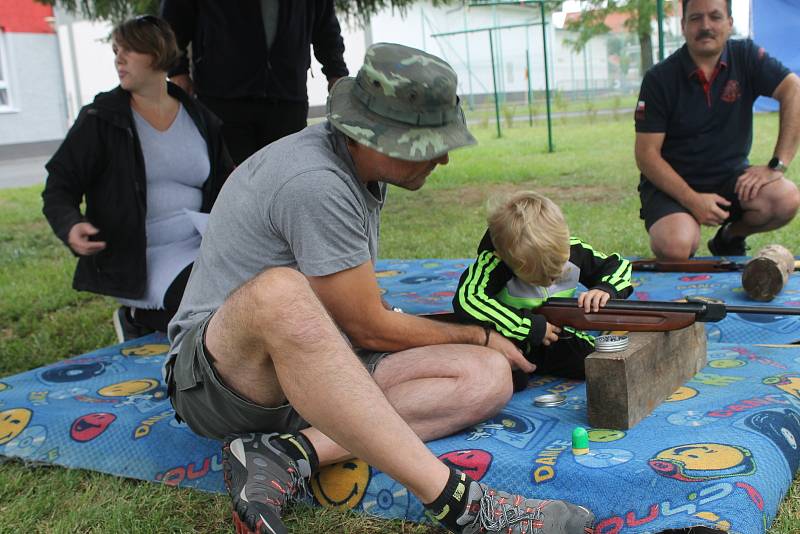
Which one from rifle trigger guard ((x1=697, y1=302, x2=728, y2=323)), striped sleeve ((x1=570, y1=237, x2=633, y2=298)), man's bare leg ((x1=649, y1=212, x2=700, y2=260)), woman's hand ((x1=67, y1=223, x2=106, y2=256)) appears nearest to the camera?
rifle trigger guard ((x1=697, y1=302, x2=728, y2=323))

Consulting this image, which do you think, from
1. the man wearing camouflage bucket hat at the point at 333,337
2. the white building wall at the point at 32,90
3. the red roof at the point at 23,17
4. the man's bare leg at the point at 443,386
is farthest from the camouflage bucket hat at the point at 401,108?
the white building wall at the point at 32,90

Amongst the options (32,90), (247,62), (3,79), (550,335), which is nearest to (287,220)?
(550,335)

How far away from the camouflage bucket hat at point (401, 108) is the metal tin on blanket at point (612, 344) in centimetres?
73

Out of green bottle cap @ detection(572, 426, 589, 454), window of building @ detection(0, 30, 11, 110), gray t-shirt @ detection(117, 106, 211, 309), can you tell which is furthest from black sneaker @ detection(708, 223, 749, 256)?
window of building @ detection(0, 30, 11, 110)

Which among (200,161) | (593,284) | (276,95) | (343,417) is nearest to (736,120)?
(593,284)

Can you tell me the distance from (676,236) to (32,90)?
22.2m

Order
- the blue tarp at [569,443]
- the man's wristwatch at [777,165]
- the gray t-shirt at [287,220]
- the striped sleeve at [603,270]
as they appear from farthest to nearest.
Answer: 1. the man's wristwatch at [777,165]
2. the striped sleeve at [603,270]
3. the gray t-shirt at [287,220]
4. the blue tarp at [569,443]

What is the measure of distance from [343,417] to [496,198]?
1319 millimetres

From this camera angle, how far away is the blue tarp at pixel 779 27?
26.5ft

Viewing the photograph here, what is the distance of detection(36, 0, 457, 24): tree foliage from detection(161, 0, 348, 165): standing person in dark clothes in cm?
268

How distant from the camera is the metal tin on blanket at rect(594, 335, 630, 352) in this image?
2537 millimetres

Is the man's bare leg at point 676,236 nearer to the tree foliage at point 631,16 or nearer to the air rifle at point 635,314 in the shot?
the air rifle at point 635,314

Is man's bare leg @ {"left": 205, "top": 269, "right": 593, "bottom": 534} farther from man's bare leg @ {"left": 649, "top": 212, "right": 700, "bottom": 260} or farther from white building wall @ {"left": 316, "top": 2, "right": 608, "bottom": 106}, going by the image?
white building wall @ {"left": 316, "top": 2, "right": 608, "bottom": 106}

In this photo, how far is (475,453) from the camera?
95.1 inches
